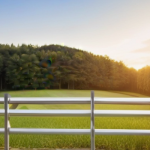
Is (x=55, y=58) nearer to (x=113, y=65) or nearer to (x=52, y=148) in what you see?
(x=113, y=65)

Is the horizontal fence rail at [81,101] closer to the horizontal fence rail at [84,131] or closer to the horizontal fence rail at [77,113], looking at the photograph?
the horizontal fence rail at [77,113]

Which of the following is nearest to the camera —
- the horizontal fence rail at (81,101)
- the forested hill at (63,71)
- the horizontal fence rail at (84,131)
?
the horizontal fence rail at (84,131)

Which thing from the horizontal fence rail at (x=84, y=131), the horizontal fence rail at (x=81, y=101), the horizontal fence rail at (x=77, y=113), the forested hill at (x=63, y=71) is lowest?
the horizontal fence rail at (x=84, y=131)

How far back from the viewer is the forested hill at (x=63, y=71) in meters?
11.4

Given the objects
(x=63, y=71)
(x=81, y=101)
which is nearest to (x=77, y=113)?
(x=81, y=101)

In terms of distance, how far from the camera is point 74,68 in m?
12.9

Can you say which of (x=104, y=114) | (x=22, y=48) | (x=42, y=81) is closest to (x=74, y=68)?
(x=42, y=81)

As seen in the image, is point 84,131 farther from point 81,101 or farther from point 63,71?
point 63,71

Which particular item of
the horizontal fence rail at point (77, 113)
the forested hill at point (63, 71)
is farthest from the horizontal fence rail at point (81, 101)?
the forested hill at point (63, 71)

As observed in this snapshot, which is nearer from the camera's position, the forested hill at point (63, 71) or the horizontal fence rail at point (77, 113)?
the horizontal fence rail at point (77, 113)

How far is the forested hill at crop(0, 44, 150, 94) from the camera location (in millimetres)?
11398

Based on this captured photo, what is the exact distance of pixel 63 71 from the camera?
1252 cm

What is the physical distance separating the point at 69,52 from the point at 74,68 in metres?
0.97

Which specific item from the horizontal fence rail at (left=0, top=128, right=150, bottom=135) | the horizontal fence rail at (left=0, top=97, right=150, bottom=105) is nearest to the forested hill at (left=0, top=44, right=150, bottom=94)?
the horizontal fence rail at (left=0, top=97, right=150, bottom=105)
